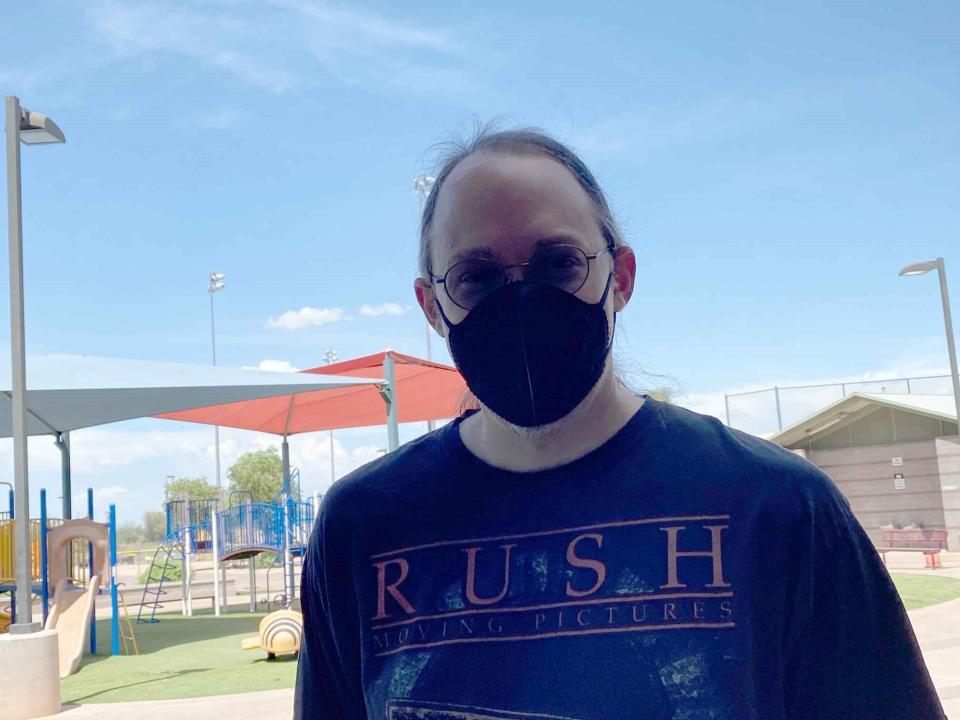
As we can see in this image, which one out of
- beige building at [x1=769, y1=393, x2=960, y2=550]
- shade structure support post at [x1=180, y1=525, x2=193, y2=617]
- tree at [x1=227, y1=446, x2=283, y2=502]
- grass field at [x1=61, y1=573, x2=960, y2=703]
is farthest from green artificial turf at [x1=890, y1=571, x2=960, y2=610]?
tree at [x1=227, y1=446, x2=283, y2=502]

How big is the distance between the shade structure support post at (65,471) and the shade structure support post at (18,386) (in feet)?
21.9

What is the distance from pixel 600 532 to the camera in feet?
4.64

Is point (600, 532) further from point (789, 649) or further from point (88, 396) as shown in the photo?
→ point (88, 396)

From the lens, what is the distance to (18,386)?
29.7ft

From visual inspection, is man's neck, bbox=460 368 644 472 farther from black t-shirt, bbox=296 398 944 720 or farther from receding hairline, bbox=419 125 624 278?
receding hairline, bbox=419 125 624 278

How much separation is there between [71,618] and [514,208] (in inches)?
523

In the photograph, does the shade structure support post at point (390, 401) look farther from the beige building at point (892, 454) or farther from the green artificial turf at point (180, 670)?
the beige building at point (892, 454)

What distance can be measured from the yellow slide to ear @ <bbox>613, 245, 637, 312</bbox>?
1217 centimetres

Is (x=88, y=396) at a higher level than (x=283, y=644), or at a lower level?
higher

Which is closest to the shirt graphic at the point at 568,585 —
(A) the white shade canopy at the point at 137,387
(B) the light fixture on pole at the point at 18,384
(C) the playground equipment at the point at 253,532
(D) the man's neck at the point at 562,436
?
(D) the man's neck at the point at 562,436

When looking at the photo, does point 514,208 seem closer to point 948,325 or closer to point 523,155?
point 523,155

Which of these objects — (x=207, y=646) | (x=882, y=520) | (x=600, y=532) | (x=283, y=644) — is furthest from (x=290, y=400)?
(x=600, y=532)

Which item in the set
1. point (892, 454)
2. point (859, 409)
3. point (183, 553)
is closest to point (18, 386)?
A: point (183, 553)

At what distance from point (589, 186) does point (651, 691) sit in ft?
2.55
